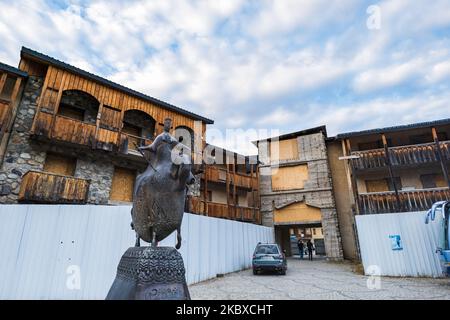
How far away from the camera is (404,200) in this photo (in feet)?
46.9

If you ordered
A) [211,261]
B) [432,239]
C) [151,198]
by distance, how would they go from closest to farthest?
[151,198] < [432,239] < [211,261]

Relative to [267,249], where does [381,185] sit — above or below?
above

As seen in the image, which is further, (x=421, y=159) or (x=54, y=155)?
(x=421, y=159)

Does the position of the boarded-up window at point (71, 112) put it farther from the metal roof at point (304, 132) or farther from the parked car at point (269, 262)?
the metal roof at point (304, 132)

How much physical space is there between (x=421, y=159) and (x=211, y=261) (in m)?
14.4

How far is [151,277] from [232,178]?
16384 millimetres

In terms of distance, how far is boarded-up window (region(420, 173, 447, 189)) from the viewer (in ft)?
52.6

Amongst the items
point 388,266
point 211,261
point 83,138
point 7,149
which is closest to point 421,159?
point 388,266

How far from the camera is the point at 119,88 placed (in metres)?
12.7

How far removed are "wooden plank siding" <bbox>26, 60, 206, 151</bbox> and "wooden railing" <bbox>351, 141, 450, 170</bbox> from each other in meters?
13.4

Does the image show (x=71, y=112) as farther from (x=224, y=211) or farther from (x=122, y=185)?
(x=224, y=211)

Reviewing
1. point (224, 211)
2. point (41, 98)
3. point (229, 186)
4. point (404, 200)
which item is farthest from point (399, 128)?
point (41, 98)

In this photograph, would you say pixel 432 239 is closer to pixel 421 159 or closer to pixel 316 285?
pixel 316 285

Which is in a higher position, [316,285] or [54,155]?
[54,155]
